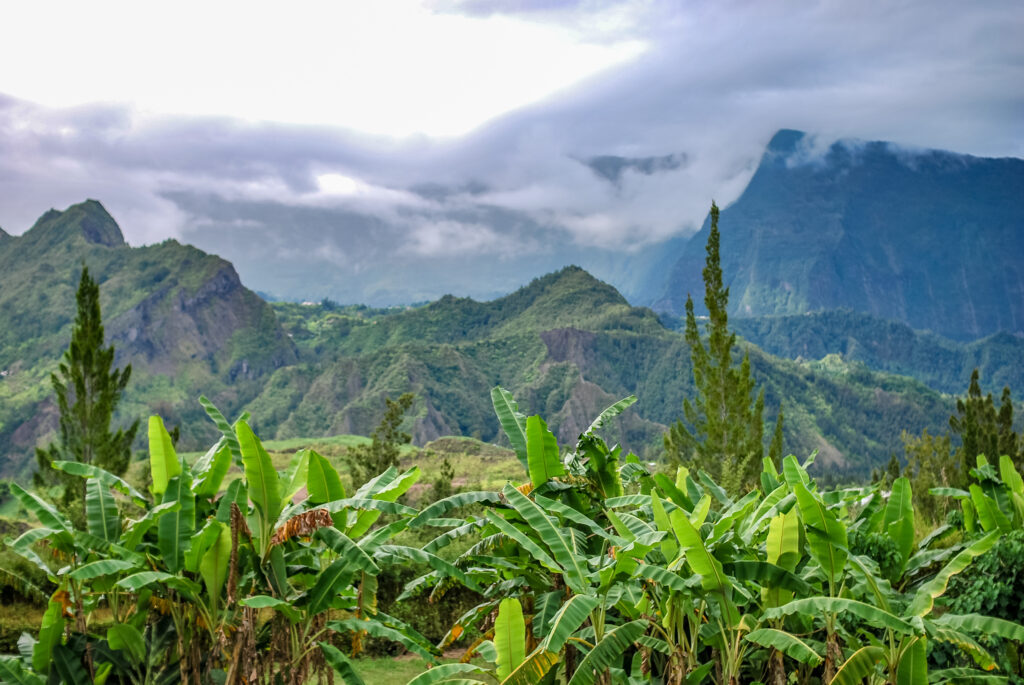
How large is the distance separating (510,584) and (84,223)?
175m

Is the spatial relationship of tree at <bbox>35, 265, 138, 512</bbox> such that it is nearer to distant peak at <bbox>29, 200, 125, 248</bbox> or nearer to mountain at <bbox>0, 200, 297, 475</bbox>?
mountain at <bbox>0, 200, 297, 475</bbox>

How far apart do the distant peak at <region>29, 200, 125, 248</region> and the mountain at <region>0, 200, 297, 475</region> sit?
0.38 m

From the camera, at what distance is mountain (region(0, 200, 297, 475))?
4631 inches

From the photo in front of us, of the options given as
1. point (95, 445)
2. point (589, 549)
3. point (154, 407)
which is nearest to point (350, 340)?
point (154, 407)

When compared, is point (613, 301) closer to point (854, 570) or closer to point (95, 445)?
point (95, 445)

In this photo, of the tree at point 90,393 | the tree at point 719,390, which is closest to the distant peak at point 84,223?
the tree at point 90,393

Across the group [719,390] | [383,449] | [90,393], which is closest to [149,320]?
[90,393]

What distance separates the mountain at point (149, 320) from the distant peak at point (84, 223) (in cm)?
38

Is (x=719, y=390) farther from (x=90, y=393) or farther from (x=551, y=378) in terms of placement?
(x=551, y=378)

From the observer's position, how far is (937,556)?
602 centimetres

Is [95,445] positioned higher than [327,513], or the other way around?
[327,513]

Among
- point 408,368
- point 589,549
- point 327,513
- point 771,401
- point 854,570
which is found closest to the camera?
point 327,513

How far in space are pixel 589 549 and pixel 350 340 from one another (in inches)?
5531

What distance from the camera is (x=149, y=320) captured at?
427ft
